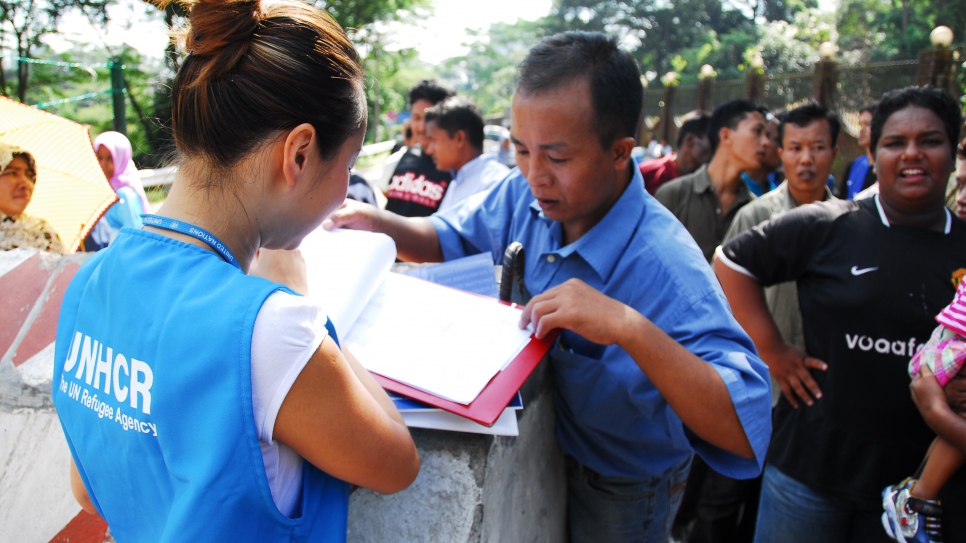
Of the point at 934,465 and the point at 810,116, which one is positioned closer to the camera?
the point at 934,465

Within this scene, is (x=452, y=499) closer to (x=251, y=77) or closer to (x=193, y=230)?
(x=193, y=230)

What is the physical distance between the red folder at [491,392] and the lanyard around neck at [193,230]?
41cm

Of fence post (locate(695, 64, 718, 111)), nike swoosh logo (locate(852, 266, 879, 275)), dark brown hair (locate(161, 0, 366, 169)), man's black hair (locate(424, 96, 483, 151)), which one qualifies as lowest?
fence post (locate(695, 64, 718, 111))

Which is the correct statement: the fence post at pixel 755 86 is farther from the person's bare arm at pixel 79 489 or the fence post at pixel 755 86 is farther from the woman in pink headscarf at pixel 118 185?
the person's bare arm at pixel 79 489

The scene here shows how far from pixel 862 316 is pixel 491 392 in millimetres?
1402

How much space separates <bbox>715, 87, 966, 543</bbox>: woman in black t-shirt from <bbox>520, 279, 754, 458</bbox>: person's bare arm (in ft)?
3.08

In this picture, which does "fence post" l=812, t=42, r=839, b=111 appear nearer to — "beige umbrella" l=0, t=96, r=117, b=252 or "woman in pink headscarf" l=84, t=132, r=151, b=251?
"woman in pink headscarf" l=84, t=132, r=151, b=251

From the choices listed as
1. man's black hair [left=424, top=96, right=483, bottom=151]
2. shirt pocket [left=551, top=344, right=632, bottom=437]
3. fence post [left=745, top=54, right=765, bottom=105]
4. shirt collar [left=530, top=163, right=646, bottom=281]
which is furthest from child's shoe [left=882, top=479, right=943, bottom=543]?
fence post [left=745, top=54, right=765, bottom=105]

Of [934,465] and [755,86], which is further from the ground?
[934,465]

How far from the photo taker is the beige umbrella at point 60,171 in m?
2.71

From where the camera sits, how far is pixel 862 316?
1.93 m

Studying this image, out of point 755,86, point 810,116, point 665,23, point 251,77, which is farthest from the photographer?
point 665,23

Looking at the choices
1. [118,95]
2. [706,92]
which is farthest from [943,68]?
[118,95]

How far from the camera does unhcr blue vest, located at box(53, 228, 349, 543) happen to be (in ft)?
2.52
